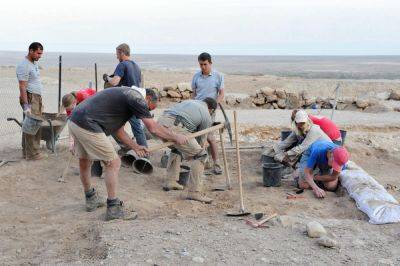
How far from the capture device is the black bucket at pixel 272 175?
667 cm

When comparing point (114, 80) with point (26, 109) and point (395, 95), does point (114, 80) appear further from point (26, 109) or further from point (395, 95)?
point (395, 95)

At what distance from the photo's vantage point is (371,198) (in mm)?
5641

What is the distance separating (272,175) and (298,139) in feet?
2.37

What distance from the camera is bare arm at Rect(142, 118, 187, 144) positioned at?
486cm

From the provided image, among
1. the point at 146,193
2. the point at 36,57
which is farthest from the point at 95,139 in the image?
the point at 36,57

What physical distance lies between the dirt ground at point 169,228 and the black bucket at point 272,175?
0.11 metres

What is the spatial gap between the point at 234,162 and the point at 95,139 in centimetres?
344

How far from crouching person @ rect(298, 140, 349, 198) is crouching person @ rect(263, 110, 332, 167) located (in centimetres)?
14

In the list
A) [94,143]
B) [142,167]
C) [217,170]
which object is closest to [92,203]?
[94,143]

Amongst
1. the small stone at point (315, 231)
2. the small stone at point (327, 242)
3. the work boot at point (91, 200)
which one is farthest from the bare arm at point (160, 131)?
the small stone at point (327, 242)

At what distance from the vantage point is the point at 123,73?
285 inches

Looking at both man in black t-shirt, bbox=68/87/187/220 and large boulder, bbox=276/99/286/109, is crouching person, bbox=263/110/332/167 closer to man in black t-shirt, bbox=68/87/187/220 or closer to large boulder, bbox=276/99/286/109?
man in black t-shirt, bbox=68/87/187/220

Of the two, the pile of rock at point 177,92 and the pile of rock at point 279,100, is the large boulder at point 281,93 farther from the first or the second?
the pile of rock at point 177,92

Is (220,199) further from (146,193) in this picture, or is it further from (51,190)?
(51,190)
